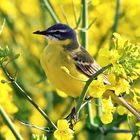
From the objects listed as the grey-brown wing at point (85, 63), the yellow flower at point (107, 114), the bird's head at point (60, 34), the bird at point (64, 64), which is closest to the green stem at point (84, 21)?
the bird's head at point (60, 34)

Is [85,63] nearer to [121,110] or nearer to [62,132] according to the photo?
[121,110]

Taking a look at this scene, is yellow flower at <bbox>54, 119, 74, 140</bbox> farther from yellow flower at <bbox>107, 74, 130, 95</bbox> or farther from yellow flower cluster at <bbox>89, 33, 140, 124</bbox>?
yellow flower at <bbox>107, 74, 130, 95</bbox>

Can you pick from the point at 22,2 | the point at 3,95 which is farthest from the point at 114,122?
the point at 22,2

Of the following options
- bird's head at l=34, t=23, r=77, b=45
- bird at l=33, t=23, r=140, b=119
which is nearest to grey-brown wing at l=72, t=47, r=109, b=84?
bird at l=33, t=23, r=140, b=119

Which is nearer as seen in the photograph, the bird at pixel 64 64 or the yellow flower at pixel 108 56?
the yellow flower at pixel 108 56

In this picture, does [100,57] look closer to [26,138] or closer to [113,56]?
[113,56]

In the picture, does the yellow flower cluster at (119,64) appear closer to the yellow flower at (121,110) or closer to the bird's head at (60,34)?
the yellow flower at (121,110)
